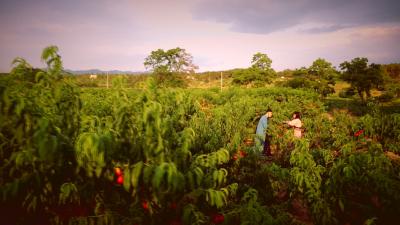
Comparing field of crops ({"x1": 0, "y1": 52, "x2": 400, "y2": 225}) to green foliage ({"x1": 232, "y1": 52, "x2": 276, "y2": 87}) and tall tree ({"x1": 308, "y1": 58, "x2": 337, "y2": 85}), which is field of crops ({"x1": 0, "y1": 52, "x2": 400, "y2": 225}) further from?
green foliage ({"x1": 232, "y1": 52, "x2": 276, "y2": 87})

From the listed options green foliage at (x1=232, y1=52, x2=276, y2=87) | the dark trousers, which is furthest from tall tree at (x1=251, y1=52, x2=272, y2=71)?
the dark trousers

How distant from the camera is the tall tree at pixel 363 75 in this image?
18.5m

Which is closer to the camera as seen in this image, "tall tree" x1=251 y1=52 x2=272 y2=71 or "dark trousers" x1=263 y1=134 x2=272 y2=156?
"dark trousers" x1=263 y1=134 x2=272 y2=156

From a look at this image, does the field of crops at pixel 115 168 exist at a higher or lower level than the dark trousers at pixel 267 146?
higher

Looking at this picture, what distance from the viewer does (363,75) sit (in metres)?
A: 18.6

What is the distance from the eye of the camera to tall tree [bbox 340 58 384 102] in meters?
18.5

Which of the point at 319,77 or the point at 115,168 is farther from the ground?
the point at 319,77

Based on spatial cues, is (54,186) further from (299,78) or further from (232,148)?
(299,78)

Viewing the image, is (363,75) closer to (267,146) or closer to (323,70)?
(323,70)

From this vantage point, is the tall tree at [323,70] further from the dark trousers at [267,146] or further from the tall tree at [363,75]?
the dark trousers at [267,146]

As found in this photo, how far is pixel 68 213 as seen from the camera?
7.09 ft

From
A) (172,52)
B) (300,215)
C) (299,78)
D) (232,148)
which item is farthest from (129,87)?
(172,52)

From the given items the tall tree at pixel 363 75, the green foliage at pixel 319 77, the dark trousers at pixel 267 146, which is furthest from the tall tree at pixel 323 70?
the dark trousers at pixel 267 146

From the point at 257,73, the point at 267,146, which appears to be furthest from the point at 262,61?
the point at 267,146
